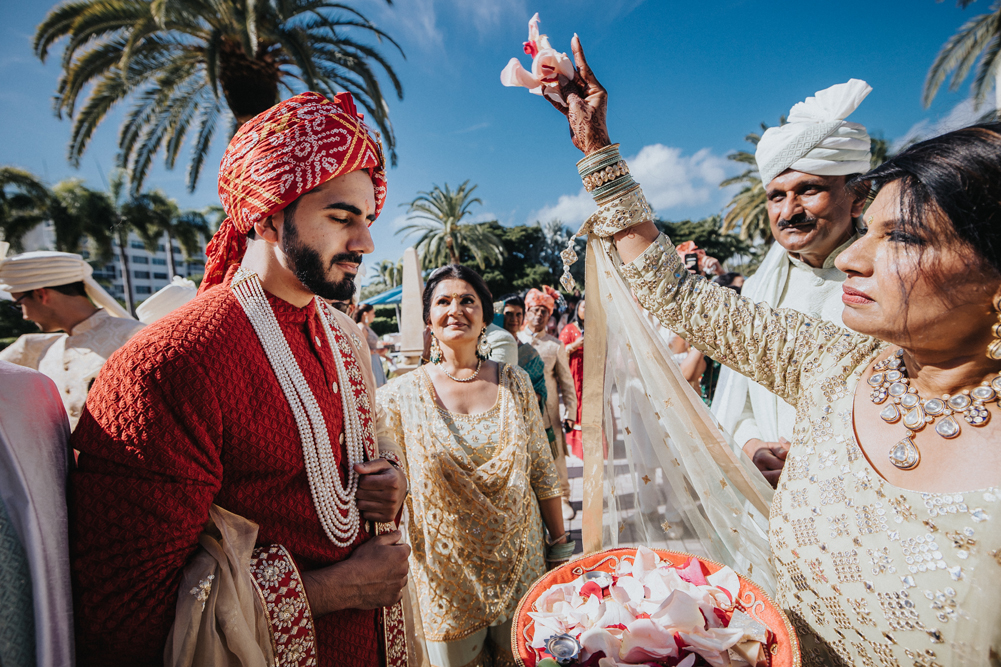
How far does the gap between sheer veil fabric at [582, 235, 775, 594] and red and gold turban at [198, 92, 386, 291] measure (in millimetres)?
883

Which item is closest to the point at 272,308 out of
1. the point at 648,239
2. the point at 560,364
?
the point at 648,239

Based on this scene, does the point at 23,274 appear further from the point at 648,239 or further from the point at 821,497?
the point at 821,497

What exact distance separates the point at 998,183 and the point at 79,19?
10599 mm

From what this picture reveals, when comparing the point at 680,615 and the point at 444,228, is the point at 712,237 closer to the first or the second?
the point at 444,228

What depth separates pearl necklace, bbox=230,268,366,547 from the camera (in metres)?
1.42

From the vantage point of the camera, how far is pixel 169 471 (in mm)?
1092

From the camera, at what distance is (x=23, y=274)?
10.2ft

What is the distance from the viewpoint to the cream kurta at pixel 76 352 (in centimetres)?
321

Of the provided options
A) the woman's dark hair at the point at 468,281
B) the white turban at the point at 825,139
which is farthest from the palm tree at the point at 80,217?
the white turban at the point at 825,139

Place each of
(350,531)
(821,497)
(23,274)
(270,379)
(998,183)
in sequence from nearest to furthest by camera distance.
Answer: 1. (998,183)
2. (821,497)
3. (270,379)
4. (350,531)
5. (23,274)

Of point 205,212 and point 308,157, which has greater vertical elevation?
point 205,212

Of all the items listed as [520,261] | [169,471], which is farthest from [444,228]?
[169,471]

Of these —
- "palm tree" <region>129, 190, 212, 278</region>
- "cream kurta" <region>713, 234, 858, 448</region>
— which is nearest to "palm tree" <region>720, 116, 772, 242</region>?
"cream kurta" <region>713, 234, 858, 448</region>

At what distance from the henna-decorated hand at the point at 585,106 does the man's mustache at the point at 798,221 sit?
1.11 meters
